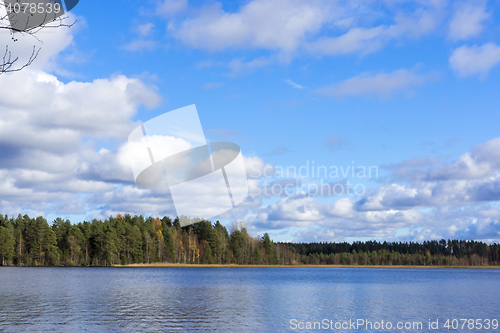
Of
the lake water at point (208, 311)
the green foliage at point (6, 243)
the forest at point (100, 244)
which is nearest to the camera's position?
the lake water at point (208, 311)

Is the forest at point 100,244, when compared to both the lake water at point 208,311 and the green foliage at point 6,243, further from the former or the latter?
the lake water at point 208,311

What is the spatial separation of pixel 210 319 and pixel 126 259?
384ft

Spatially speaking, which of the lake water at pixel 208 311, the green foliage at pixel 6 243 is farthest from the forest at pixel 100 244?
the lake water at pixel 208 311

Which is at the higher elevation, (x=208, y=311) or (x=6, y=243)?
(x=6, y=243)

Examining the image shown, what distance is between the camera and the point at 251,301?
154 ft

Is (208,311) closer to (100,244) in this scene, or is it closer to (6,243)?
(100,244)

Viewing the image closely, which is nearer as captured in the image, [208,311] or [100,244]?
[208,311]

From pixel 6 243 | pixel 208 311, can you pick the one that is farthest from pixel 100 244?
pixel 208 311

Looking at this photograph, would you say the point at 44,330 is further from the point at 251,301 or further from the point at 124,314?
the point at 251,301

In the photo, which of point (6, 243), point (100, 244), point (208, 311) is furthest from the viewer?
point (100, 244)

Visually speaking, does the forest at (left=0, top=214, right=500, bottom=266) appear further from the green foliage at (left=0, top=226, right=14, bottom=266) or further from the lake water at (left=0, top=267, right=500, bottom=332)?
the lake water at (left=0, top=267, right=500, bottom=332)

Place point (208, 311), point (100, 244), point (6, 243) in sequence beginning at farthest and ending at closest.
A: point (100, 244), point (6, 243), point (208, 311)

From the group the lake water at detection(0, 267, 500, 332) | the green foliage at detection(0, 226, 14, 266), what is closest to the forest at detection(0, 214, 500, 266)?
the green foliage at detection(0, 226, 14, 266)

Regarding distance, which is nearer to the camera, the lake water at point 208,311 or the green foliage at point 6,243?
the lake water at point 208,311
